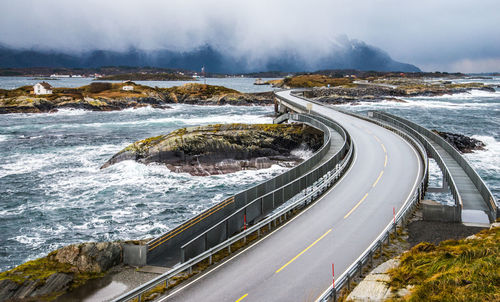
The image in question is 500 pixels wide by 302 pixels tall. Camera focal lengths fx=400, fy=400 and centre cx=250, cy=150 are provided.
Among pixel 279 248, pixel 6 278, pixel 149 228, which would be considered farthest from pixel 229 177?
pixel 6 278

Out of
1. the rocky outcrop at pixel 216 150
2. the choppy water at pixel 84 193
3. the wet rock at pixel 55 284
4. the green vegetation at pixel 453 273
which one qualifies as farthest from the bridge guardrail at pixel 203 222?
the rocky outcrop at pixel 216 150

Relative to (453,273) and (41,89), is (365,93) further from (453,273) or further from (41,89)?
(453,273)

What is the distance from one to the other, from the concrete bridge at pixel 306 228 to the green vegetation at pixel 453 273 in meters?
2.17

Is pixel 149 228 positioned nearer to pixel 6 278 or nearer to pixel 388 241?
pixel 6 278

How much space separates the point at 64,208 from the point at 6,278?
1909 cm

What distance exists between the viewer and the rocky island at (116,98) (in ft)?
346

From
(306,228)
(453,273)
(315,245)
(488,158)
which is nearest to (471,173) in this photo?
(306,228)

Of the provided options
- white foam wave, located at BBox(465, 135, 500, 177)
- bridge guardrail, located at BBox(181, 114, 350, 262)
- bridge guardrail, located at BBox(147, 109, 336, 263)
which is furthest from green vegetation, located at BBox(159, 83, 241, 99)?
bridge guardrail, located at BBox(147, 109, 336, 263)

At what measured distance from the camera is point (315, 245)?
18188mm

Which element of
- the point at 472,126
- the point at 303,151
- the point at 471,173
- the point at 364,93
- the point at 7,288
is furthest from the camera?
the point at 364,93

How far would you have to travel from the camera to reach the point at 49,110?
4092 inches

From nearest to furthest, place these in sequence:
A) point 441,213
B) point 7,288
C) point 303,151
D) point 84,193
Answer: point 7,288
point 441,213
point 84,193
point 303,151

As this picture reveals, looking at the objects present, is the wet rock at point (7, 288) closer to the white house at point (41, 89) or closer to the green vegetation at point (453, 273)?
the green vegetation at point (453, 273)

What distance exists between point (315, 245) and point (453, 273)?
25.5 feet
